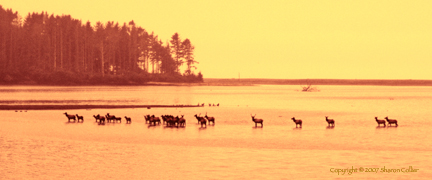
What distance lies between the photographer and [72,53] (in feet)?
584

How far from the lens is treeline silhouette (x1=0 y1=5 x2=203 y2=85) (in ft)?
541

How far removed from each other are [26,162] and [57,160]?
135 cm

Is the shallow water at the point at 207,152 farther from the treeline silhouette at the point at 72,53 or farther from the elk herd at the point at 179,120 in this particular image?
the treeline silhouette at the point at 72,53

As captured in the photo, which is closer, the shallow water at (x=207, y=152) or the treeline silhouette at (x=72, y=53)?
the shallow water at (x=207, y=152)

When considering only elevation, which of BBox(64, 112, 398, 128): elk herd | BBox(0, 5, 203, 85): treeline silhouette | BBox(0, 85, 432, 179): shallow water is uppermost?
BBox(0, 5, 203, 85): treeline silhouette

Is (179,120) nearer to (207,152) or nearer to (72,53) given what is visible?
(207,152)

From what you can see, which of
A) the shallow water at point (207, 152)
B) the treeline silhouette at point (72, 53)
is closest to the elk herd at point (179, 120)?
the shallow water at point (207, 152)

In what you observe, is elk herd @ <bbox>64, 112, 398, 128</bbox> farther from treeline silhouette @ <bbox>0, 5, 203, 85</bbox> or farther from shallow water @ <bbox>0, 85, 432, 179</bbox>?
treeline silhouette @ <bbox>0, 5, 203, 85</bbox>

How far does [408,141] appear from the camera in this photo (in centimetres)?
3219

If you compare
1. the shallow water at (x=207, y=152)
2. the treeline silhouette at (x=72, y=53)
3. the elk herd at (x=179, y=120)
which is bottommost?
the shallow water at (x=207, y=152)

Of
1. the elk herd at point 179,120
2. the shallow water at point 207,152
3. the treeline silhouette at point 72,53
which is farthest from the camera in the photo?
the treeline silhouette at point 72,53

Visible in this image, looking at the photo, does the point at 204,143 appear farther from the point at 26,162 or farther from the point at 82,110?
the point at 82,110

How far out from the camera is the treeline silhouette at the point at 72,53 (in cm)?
16488

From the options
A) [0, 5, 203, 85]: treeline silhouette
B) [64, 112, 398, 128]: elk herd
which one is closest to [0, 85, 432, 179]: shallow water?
[64, 112, 398, 128]: elk herd
